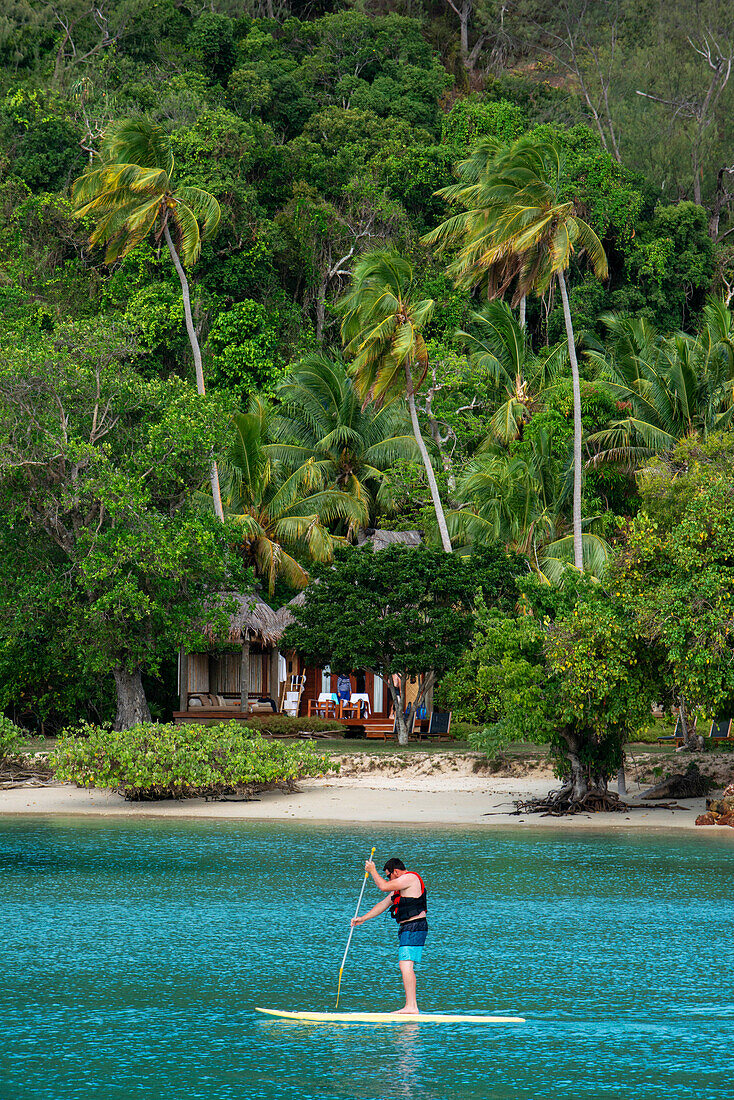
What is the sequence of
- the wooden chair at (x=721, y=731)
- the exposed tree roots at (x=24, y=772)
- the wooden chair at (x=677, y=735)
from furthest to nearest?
the wooden chair at (x=677, y=735) → the wooden chair at (x=721, y=731) → the exposed tree roots at (x=24, y=772)

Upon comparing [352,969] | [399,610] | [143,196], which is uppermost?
[143,196]

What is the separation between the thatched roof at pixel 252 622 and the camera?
96.8 ft

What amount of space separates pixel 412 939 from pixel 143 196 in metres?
28.3

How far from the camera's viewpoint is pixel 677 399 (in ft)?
105

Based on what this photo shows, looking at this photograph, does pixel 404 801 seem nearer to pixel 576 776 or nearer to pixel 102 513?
pixel 576 776

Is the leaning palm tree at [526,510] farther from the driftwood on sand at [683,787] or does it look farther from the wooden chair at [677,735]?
the driftwood on sand at [683,787]

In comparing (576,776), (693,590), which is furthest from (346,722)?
(693,590)

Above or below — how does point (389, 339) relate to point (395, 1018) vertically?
above

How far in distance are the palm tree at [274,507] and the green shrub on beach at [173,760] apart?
995 centimetres

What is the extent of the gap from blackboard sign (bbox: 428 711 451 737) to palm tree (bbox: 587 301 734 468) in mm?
8994

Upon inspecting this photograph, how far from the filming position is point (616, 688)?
18.1 m

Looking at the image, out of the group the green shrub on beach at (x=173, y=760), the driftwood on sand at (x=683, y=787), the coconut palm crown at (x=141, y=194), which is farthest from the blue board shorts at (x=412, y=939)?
the coconut palm crown at (x=141, y=194)

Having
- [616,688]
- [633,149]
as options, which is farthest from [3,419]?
[633,149]

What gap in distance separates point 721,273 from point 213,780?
97.6ft
